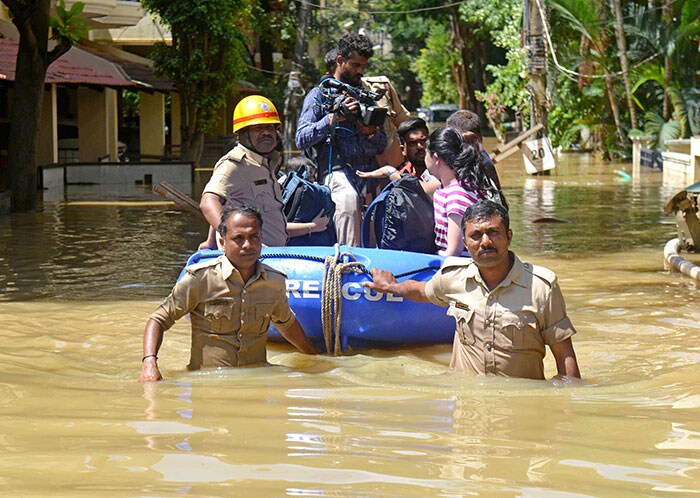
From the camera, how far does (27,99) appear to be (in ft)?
57.0

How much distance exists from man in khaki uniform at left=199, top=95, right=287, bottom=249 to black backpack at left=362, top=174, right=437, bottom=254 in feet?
2.52

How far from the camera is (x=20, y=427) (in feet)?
15.5

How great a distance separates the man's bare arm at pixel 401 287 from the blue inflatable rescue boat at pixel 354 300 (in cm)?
70

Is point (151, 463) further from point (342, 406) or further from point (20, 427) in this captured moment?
point (342, 406)

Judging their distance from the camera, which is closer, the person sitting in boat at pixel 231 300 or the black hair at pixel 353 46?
the person sitting in boat at pixel 231 300

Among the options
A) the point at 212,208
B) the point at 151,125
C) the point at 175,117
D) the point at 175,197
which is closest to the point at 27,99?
the point at 175,197

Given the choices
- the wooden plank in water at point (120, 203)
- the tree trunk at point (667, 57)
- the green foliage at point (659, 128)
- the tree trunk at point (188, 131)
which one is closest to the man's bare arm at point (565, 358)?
the wooden plank in water at point (120, 203)

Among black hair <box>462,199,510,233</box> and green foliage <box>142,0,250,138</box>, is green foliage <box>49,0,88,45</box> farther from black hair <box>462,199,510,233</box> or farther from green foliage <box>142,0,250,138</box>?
black hair <box>462,199,510,233</box>

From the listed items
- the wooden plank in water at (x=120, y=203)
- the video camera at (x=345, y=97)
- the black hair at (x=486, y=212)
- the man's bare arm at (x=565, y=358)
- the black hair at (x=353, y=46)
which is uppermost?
the black hair at (x=353, y=46)

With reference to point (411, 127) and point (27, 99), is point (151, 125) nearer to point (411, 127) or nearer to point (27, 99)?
point (27, 99)

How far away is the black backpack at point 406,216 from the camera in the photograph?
7.64 metres

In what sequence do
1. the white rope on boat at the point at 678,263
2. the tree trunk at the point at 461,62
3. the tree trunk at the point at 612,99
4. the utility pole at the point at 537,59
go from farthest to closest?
the tree trunk at the point at 461,62, the tree trunk at the point at 612,99, the utility pole at the point at 537,59, the white rope on boat at the point at 678,263

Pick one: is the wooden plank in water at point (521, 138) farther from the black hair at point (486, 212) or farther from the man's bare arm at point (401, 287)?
the black hair at point (486, 212)

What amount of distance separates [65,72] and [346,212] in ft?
50.7
